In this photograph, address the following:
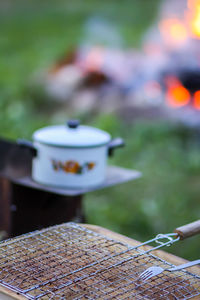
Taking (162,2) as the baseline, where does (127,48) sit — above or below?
below

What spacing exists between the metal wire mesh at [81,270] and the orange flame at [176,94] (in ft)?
11.8

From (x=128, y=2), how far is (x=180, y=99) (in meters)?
5.86

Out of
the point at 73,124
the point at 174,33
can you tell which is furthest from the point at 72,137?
the point at 174,33

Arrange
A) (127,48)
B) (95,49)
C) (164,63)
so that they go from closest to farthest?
(164,63) < (95,49) < (127,48)

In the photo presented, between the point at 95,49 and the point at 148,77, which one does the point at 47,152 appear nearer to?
the point at 148,77

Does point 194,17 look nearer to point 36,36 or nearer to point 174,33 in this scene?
point 174,33

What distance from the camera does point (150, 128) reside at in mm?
4855

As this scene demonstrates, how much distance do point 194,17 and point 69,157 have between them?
4.13 m

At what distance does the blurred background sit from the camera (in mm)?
3686

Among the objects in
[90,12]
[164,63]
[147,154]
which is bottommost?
[147,154]

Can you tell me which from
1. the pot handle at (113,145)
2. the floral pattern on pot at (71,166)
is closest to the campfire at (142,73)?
the pot handle at (113,145)

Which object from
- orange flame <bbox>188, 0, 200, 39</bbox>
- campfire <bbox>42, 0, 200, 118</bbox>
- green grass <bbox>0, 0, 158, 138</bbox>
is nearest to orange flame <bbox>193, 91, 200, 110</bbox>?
campfire <bbox>42, 0, 200, 118</bbox>

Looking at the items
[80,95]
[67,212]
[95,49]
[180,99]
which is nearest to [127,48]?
[95,49]

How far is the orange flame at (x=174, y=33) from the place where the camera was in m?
6.06
